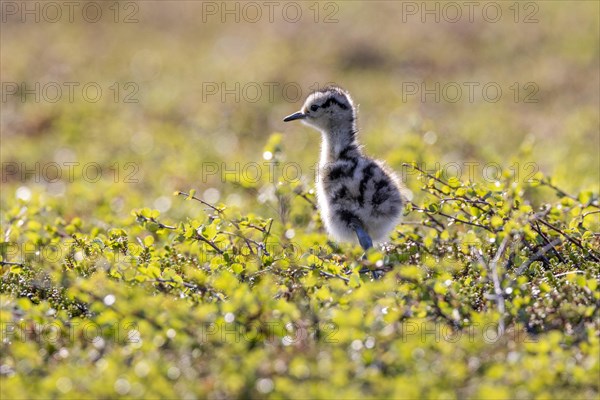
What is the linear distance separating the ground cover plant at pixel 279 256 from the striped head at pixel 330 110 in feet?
2.00

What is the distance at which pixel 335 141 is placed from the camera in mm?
7750

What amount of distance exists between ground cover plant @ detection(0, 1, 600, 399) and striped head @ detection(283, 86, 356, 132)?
24.0 inches

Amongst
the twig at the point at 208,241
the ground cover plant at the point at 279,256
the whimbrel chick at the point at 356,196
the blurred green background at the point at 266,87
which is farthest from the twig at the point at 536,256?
the blurred green background at the point at 266,87

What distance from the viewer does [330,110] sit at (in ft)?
25.9

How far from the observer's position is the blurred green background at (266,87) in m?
12.2

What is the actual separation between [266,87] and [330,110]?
30.8 feet

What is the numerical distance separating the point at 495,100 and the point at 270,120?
4.23 meters

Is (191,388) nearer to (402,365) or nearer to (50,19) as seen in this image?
(402,365)

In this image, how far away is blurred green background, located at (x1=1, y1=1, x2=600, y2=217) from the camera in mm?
12156

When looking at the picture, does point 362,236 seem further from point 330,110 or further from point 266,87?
point 266,87

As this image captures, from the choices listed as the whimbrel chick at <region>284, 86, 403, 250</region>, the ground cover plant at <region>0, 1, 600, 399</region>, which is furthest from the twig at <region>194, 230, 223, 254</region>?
the whimbrel chick at <region>284, 86, 403, 250</region>

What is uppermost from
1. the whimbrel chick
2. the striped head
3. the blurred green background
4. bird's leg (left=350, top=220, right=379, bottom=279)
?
the striped head

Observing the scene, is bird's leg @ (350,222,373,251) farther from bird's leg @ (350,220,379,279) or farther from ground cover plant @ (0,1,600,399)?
ground cover plant @ (0,1,600,399)

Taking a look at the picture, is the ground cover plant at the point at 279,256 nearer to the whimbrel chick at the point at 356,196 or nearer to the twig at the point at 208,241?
the twig at the point at 208,241
